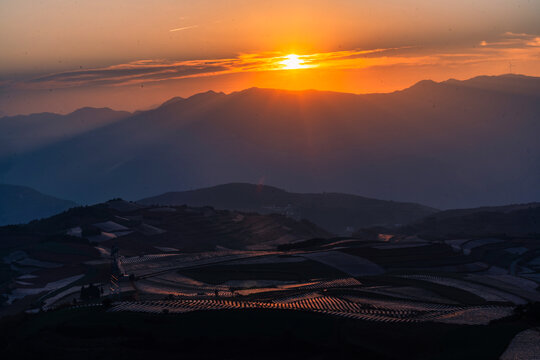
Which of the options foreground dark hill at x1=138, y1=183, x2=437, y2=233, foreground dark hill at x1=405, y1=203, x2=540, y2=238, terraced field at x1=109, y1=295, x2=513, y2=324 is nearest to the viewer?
terraced field at x1=109, y1=295, x2=513, y2=324

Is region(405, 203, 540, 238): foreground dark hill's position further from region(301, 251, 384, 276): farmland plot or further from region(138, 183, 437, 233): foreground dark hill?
region(301, 251, 384, 276): farmland plot

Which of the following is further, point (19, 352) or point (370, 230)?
point (370, 230)

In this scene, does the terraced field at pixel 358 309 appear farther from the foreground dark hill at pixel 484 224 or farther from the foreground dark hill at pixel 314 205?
the foreground dark hill at pixel 314 205

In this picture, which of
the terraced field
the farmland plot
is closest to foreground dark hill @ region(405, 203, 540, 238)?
the farmland plot

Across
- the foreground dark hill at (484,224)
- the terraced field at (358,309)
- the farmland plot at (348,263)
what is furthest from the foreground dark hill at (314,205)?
the terraced field at (358,309)

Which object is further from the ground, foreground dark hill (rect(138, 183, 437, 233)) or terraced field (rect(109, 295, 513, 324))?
foreground dark hill (rect(138, 183, 437, 233))

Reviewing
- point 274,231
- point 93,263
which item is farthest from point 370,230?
point 93,263

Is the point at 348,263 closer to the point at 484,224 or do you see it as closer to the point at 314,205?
the point at 484,224

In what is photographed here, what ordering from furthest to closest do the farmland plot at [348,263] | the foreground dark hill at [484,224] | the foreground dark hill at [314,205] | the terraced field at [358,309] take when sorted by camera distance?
the foreground dark hill at [314,205]
the foreground dark hill at [484,224]
the farmland plot at [348,263]
the terraced field at [358,309]

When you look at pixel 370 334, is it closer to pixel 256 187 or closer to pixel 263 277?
pixel 263 277
